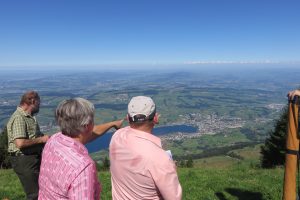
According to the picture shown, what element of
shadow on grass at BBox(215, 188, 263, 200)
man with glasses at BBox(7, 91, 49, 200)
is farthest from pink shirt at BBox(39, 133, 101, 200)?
shadow on grass at BBox(215, 188, 263, 200)

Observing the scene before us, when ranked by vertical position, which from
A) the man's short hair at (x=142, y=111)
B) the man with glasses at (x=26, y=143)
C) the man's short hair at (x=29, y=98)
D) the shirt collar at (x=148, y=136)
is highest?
the man's short hair at (x=142, y=111)

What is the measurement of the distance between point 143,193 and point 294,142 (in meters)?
2.08

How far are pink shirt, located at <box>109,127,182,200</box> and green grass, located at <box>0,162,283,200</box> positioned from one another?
211 inches

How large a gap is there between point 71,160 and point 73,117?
1.60 feet

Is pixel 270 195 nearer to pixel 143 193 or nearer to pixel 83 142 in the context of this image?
pixel 143 193

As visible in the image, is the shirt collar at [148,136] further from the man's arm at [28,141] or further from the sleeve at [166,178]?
the man's arm at [28,141]

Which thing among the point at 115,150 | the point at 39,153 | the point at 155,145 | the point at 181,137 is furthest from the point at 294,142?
the point at 181,137

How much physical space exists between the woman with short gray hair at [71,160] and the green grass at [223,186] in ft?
20.7

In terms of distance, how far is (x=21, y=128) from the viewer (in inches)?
275

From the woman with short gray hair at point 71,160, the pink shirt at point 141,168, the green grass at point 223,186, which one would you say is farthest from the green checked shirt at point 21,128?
the woman with short gray hair at point 71,160

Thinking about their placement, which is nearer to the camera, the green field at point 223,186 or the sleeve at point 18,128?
the sleeve at point 18,128

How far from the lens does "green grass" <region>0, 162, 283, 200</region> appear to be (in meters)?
9.51

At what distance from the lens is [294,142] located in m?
4.32

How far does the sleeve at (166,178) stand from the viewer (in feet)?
12.5
